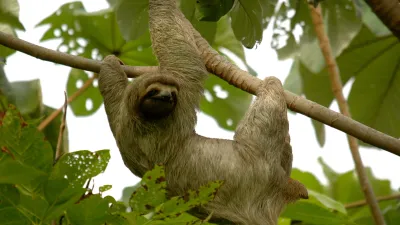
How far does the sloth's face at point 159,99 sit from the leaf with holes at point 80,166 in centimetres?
275

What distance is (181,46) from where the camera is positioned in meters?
6.60

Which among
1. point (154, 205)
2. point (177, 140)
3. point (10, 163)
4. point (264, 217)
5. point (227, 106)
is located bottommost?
point (227, 106)

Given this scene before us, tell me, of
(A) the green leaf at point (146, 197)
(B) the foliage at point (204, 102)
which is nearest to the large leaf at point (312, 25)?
(B) the foliage at point (204, 102)

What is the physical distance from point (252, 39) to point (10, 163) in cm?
406

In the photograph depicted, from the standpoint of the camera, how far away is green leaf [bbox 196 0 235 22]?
536cm

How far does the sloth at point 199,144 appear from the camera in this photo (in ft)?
19.2

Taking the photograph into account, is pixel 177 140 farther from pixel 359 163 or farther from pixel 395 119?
pixel 395 119

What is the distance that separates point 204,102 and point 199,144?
140 inches

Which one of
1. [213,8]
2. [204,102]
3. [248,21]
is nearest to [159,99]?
[213,8]

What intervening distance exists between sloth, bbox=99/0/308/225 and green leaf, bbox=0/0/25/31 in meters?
1.45

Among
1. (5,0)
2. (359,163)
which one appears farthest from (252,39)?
(5,0)

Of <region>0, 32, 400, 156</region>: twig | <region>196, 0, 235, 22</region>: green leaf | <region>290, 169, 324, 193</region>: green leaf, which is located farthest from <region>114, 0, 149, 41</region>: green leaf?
<region>290, 169, 324, 193</region>: green leaf

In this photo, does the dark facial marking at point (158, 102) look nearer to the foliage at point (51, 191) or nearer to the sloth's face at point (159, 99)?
the sloth's face at point (159, 99)

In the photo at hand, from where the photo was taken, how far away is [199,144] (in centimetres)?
619
